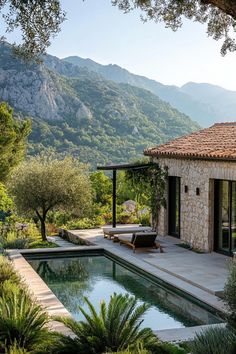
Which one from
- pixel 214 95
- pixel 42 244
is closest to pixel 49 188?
pixel 42 244

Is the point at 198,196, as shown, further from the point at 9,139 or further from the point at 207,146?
the point at 9,139

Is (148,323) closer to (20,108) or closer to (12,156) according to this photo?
(12,156)

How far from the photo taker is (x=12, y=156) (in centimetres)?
2814

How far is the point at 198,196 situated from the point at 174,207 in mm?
2378

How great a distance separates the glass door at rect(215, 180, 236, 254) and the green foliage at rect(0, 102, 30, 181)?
12871 millimetres

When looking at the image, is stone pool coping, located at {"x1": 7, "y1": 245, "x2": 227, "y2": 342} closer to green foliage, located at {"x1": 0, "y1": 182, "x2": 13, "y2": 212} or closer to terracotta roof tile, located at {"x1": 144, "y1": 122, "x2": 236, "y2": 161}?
terracotta roof tile, located at {"x1": 144, "y1": 122, "x2": 236, "y2": 161}

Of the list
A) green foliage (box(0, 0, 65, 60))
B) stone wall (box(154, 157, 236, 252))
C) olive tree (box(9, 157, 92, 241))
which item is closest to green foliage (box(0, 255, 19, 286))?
green foliage (box(0, 0, 65, 60))

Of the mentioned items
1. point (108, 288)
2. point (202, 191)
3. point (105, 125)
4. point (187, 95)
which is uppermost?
point (187, 95)

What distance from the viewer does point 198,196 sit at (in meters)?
17.1

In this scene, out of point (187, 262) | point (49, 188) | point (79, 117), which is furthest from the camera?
point (79, 117)

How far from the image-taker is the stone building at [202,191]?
52.1ft

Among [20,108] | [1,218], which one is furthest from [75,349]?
[20,108]

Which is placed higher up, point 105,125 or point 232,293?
point 105,125

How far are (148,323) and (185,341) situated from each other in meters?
1.85
